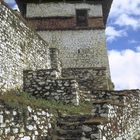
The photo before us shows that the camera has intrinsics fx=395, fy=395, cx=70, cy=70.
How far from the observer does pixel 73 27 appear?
2683cm

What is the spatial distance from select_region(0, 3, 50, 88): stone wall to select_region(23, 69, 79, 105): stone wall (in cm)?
48

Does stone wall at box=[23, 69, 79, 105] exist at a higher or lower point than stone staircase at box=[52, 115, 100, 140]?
higher

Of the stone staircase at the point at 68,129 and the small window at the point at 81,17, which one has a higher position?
the small window at the point at 81,17

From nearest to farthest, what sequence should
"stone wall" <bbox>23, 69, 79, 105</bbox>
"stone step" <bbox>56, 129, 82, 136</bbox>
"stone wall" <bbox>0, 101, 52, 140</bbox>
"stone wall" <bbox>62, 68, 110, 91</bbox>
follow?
"stone wall" <bbox>0, 101, 52, 140</bbox> < "stone step" <bbox>56, 129, 82, 136</bbox> < "stone wall" <bbox>23, 69, 79, 105</bbox> < "stone wall" <bbox>62, 68, 110, 91</bbox>

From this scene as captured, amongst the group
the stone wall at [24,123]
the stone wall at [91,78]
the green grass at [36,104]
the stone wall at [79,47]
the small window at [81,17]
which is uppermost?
the small window at [81,17]

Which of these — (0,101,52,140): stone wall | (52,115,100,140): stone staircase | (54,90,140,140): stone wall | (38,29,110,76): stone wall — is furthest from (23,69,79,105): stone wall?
(38,29,110,76): stone wall

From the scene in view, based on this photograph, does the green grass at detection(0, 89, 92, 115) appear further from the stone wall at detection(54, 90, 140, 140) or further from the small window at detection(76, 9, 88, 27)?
the small window at detection(76, 9, 88, 27)

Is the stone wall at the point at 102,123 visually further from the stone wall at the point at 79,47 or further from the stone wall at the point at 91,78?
the stone wall at the point at 79,47

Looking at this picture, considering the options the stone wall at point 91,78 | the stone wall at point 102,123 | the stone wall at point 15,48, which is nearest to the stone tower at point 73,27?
the stone wall at point 91,78

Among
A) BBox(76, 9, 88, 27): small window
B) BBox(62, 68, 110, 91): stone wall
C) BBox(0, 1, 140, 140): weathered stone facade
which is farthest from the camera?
BBox(76, 9, 88, 27): small window

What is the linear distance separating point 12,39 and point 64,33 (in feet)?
34.2

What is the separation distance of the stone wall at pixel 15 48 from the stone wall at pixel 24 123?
14.0ft

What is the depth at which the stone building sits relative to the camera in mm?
26109

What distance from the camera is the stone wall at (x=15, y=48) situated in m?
15.4
